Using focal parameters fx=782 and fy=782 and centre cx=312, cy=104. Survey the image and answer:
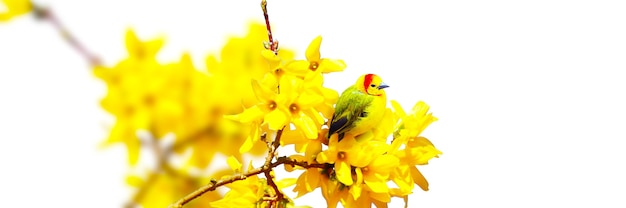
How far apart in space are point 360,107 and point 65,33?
0.89ft

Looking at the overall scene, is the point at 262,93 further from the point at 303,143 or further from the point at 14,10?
the point at 14,10

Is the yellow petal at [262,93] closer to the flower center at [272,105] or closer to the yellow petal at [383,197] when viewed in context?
the flower center at [272,105]

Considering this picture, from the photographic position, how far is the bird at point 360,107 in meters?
0.70

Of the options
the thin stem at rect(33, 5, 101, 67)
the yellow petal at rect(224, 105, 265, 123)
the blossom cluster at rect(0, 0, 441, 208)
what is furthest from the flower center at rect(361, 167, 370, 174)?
the thin stem at rect(33, 5, 101, 67)

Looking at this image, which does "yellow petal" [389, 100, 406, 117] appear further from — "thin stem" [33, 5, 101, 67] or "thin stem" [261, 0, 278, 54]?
"thin stem" [33, 5, 101, 67]

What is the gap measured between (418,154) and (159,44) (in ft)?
0.84

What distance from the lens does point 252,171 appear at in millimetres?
700

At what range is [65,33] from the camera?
694 millimetres

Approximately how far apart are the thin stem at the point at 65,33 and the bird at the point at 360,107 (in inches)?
8.6

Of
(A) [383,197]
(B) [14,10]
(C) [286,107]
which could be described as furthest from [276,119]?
(B) [14,10]

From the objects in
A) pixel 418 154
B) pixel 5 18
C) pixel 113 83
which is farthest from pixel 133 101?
pixel 418 154

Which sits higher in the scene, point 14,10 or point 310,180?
point 14,10

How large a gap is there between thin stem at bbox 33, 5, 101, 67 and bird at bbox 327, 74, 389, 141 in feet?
0.72

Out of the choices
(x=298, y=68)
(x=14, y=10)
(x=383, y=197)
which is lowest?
(x=383, y=197)
